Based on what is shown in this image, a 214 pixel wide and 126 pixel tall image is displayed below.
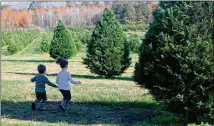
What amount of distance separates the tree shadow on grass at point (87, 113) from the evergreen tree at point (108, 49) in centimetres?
915

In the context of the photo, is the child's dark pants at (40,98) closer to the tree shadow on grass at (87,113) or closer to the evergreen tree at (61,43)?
the tree shadow on grass at (87,113)

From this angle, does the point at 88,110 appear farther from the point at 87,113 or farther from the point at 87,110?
the point at 87,113

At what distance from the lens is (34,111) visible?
944cm

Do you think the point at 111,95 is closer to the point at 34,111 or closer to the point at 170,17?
the point at 34,111

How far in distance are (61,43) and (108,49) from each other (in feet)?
43.4

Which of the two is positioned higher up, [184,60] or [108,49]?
[184,60]

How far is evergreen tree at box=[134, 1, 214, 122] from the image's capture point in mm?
7555

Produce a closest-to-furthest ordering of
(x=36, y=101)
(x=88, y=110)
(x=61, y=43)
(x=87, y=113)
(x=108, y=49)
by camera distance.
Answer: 1. (x=87, y=113)
2. (x=36, y=101)
3. (x=88, y=110)
4. (x=108, y=49)
5. (x=61, y=43)

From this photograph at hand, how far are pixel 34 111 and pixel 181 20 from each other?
12.9ft

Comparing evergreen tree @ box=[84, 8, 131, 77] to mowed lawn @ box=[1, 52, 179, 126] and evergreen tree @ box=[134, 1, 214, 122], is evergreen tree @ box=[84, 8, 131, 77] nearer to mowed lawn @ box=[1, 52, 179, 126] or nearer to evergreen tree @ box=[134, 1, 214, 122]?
mowed lawn @ box=[1, 52, 179, 126]

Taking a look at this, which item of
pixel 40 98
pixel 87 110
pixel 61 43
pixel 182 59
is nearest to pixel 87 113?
pixel 87 110

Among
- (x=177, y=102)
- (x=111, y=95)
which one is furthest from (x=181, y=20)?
(x=111, y=95)

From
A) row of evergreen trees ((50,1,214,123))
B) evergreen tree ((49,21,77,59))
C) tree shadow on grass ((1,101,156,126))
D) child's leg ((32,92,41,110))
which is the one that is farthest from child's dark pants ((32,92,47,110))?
evergreen tree ((49,21,77,59))

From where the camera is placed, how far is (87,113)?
369 inches
